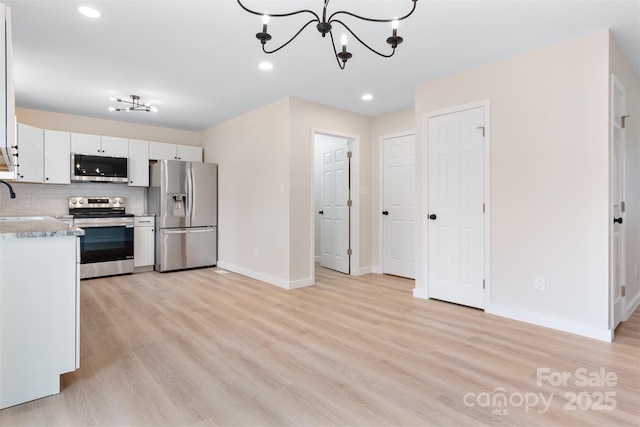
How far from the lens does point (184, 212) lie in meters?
5.45

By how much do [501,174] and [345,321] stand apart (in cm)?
197

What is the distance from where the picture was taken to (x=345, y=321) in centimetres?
311

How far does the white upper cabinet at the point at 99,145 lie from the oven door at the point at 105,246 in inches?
39.8

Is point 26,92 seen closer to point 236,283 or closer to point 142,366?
point 236,283

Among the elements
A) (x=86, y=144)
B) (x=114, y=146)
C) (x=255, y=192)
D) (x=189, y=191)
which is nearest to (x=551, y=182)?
(x=255, y=192)

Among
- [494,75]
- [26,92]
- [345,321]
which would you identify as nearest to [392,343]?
[345,321]

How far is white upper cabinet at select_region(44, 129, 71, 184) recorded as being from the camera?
4.70 m

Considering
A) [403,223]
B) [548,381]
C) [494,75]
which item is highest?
[494,75]

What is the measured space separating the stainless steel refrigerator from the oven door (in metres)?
0.43

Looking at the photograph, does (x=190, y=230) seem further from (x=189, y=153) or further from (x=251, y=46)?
(x=251, y=46)

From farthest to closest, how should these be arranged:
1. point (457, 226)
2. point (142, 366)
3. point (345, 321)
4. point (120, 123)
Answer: point (120, 123), point (457, 226), point (345, 321), point (142, 366)

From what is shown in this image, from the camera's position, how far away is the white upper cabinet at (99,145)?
4934 mm

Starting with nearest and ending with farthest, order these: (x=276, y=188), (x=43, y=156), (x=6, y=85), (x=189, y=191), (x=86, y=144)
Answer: (x=6, y=85) → (x=276, y=188) → (x=43, y=156) → (x=86, y=144) → (x=189, y=191)

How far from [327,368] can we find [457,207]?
2.18 m
